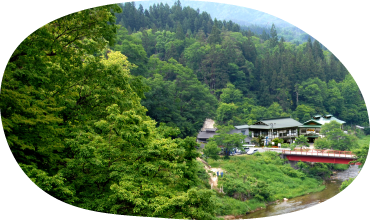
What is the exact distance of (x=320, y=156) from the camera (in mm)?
13773

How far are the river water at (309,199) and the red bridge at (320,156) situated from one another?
450mm

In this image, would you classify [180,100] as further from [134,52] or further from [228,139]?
[134,52]

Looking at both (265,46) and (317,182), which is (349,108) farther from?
(265,46)

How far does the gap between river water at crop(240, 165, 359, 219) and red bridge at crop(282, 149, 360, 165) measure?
45 cm

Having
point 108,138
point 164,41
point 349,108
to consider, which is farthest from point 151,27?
point 108,138

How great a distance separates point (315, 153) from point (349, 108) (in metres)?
4.61

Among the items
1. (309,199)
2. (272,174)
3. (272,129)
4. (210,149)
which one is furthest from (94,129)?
(272,174)

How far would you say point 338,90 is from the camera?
11.0m

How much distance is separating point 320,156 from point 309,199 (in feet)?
8.56

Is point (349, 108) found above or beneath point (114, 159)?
above

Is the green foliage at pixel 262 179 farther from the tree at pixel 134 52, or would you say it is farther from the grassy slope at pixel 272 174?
the tree at pixel 134 52

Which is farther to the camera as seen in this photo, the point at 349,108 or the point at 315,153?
the point at 315,153

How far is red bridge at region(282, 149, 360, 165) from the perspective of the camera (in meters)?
12.4

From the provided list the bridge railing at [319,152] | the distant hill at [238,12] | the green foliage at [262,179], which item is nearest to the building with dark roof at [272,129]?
the bridge railing at [319,152]
